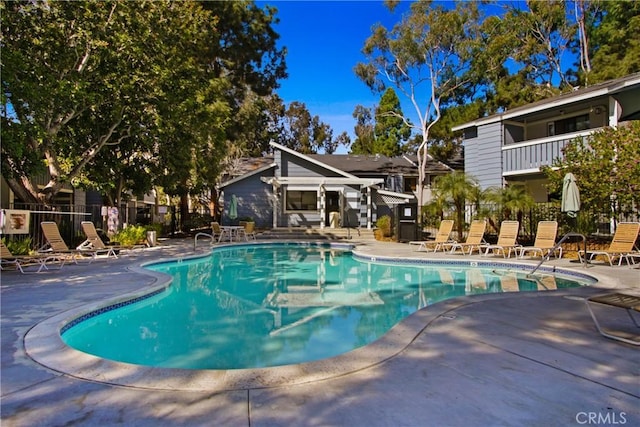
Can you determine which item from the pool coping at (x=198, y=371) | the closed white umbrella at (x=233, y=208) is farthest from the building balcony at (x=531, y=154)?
the pool coping at (x=198, y=371)

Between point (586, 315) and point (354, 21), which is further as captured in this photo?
point (354, 21)

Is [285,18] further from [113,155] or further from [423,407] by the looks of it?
[423,407]

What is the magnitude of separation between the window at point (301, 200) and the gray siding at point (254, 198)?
1.23 m

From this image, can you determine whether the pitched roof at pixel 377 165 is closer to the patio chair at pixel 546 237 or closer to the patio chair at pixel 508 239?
the patio chair at pixel 508 239

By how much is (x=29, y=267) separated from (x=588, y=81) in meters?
32.9

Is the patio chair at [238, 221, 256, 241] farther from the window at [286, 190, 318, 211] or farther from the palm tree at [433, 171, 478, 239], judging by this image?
the palm tree at [433, 171, 478, 239]

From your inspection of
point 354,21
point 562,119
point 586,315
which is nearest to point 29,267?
point 586,315

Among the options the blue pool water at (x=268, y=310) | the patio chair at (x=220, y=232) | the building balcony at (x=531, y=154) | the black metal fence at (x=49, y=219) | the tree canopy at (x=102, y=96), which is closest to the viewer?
the blue pool water at (x=268, y=310)

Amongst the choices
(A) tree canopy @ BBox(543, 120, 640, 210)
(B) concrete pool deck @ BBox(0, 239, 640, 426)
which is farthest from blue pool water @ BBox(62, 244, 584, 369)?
(A) tree canopy @ BBox(543, 120, 640, 210)

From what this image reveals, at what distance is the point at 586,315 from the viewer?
5.30 m

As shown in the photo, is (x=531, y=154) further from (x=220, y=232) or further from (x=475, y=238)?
(x=220, y=232)

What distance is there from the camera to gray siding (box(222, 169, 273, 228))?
976 inches

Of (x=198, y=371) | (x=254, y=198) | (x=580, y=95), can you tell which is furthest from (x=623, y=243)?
(x=254, y=198)

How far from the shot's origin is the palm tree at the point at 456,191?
15.6 metres
